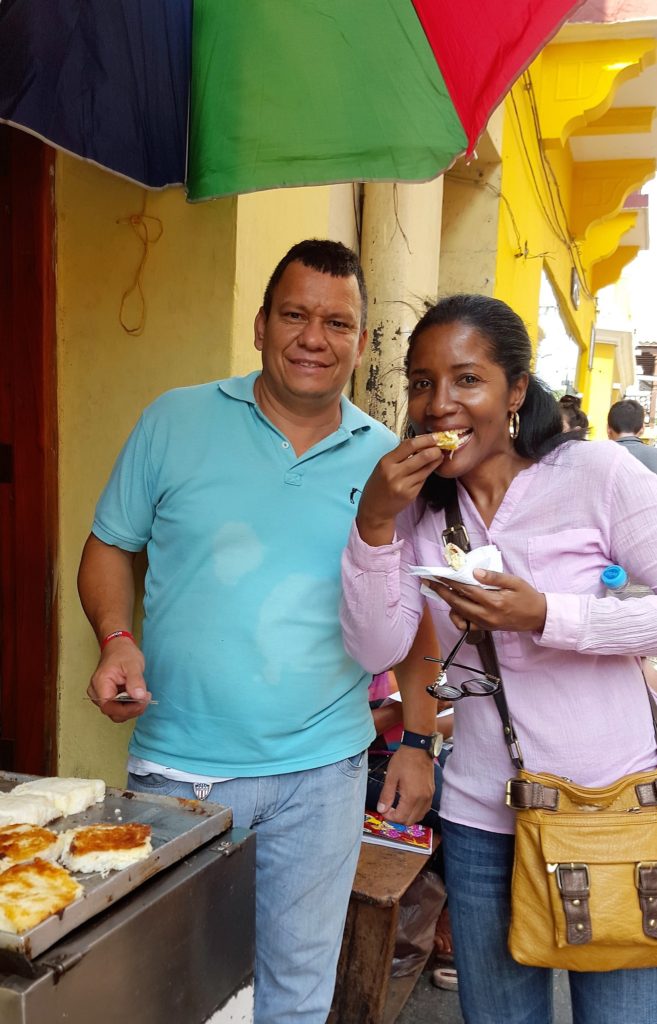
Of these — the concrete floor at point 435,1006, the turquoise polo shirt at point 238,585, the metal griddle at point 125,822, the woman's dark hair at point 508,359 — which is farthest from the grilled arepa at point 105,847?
the concrete floor at point 435,1006

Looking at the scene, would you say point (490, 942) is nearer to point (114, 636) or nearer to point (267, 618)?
point (267, 618)

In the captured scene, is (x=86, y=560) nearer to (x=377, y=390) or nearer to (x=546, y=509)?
(x=546, y=509)

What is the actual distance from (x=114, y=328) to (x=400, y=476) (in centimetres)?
177

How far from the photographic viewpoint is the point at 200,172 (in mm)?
2574

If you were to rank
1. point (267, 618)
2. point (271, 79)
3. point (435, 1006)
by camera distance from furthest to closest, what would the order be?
1. point (435, 1006)
2. point (271, 79)
3. point (267, 618)

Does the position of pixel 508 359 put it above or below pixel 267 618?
above

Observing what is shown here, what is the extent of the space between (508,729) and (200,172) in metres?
1.88

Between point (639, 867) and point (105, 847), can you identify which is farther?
point (639, 867)

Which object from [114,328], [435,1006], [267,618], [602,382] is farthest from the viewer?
[602,382]

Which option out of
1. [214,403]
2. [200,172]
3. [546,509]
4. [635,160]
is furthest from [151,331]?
[635,160]

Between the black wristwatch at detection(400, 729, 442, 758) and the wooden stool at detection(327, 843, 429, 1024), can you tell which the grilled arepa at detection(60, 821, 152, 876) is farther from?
the wooden stool at detection(327, 843, 429, 1024)

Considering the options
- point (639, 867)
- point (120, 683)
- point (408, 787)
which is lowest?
point (408, 787)

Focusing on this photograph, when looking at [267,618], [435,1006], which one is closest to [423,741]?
[267,618]

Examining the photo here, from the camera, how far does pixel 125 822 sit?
163 centimetres
